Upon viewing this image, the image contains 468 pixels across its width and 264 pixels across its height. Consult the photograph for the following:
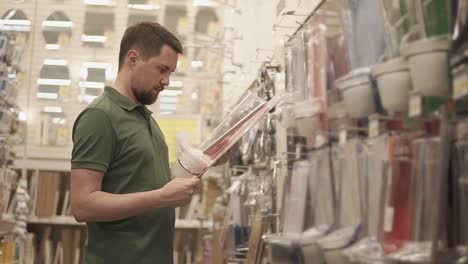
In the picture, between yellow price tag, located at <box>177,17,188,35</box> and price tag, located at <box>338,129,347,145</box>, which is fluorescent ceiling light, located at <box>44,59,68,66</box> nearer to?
yellow price tag, located at <box>177,17,188,35</box>

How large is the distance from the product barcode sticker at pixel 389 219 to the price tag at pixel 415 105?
20 centimetres

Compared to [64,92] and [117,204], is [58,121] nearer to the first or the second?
[64,92]

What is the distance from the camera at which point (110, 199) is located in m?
2.02

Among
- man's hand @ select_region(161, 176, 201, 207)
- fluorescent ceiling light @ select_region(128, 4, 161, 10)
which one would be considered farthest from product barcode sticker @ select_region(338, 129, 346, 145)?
fluorescent ceiling light @ select_region(128, 4, 161, 10)

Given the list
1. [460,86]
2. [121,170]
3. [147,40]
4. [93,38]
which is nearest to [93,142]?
[121,170]

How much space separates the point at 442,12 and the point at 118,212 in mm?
1234

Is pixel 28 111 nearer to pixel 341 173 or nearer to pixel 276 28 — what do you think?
pixel 276 28

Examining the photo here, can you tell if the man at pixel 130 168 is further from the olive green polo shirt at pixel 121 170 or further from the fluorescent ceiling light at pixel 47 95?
the fluorescent ceiling light at pixel 47 95

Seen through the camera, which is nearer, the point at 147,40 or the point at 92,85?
the point at 147,40

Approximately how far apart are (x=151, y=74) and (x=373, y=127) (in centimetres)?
107

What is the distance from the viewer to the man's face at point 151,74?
2.24 m

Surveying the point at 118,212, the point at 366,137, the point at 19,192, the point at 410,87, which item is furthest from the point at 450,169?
the point at 19,192

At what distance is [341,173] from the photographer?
60.7 inches

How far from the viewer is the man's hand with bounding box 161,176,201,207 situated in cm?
203
